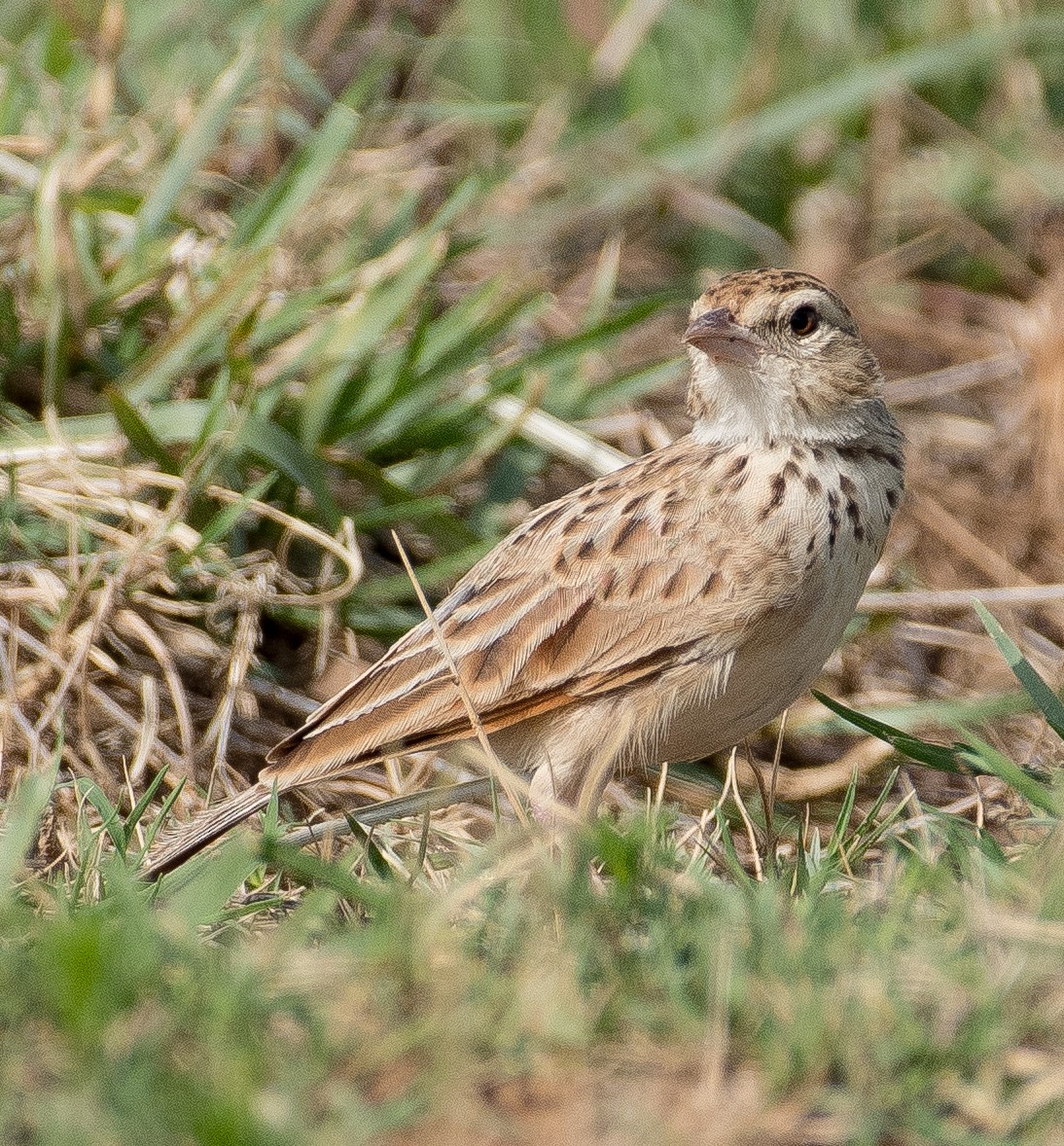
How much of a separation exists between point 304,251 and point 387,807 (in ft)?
9.26

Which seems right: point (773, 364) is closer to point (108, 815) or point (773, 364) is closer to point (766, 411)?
point (766, 411)

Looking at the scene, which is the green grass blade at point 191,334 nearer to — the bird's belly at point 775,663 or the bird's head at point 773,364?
the bird's head at point 773,364

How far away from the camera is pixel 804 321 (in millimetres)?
4641

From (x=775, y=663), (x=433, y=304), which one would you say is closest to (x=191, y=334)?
(x=433, y=304)

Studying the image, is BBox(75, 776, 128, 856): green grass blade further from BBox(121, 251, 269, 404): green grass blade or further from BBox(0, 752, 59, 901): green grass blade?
BBox(121, 251, 269, 404): green grass blade

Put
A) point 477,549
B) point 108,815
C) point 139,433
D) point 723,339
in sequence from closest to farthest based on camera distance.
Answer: point 108,815 < point 723,339 < point 139,433 < point 477,549

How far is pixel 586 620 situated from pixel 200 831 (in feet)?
3.56

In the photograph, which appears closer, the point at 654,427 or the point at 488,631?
the point at 488,631

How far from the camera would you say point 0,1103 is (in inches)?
102

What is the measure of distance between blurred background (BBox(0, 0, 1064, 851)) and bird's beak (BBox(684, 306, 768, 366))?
137 centimetres

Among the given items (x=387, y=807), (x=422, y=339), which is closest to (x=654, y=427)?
(x=422, y=339)

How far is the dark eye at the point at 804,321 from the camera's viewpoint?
461 cm

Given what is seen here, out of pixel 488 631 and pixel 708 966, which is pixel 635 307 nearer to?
pixel 488 631

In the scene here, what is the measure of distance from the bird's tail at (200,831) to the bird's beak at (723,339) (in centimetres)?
154
